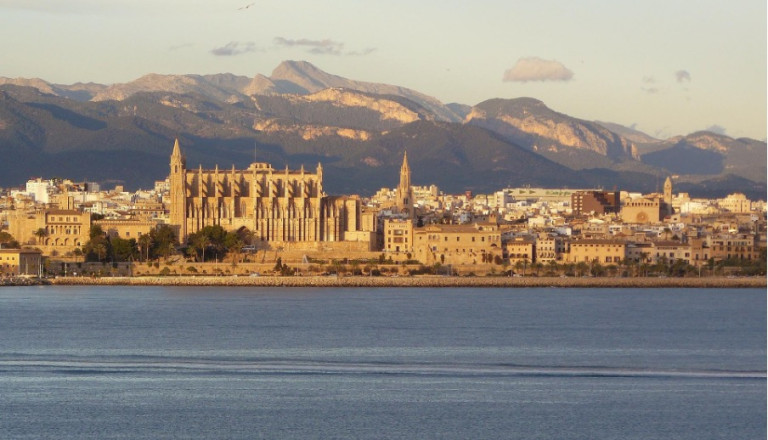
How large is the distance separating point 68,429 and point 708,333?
23.5 meters

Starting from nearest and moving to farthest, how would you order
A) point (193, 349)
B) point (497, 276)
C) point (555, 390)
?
1. point (555, 390)
2. point (193, 349)
3. point (497, 276)

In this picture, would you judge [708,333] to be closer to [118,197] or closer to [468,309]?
[468,309]

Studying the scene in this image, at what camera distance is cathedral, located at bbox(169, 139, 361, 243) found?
8881 centimetres

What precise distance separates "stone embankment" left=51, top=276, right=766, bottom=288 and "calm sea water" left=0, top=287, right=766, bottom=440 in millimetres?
15193

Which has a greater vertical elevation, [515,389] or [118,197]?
[118,197]

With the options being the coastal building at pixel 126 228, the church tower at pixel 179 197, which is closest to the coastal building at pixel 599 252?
the church tower at pixel 179 197

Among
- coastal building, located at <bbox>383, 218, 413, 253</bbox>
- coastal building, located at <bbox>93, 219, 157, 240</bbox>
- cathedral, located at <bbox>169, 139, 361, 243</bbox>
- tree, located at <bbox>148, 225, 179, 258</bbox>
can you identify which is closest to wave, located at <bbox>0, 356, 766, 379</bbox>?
tree, located at <bbox>148, 225, 179, 258</bbox>

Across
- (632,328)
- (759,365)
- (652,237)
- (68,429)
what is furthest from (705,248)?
(68,429)

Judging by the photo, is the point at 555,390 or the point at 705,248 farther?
the point at 705,248

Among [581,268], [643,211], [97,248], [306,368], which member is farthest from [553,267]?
[643,211]

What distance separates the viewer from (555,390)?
36250 millimetres

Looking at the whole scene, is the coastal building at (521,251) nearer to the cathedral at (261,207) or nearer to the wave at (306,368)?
the cathedral at (261,207)

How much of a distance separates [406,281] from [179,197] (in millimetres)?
16277

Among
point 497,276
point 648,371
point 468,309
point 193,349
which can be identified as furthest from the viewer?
point 497,276
